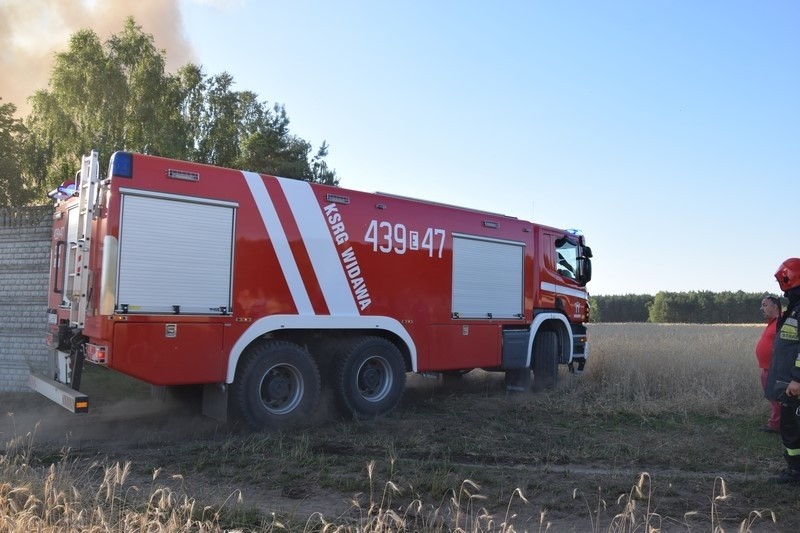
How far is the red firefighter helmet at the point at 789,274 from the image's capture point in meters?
5.82

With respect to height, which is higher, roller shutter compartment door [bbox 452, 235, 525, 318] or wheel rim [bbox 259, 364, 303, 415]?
roller shutter compartment door [bbox 452, 235, 525, 318]

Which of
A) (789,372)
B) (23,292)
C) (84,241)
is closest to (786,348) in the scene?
(789,372)

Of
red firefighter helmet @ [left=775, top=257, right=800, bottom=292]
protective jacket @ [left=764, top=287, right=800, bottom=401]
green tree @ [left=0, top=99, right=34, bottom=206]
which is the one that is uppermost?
green tree @ [left=0, top=99, right=34, bottom=206]

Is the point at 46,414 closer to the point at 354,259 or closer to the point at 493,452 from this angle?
the point at 354,259

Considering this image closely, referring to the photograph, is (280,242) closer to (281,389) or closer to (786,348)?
(281,389)

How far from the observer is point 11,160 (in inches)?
1088

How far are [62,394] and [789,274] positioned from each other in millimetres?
7310

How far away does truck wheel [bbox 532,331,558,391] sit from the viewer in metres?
11.1

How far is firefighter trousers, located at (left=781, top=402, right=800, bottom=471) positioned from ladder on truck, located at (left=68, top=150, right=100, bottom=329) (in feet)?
22.2

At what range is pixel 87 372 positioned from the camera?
30.0 feet

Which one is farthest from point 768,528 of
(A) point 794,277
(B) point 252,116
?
(B) point 252,116

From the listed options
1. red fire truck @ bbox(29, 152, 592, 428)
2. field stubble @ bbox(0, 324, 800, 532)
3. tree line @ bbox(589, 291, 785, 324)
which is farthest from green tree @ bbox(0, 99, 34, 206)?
tree line @ bbox(589, 291, 785, 324)

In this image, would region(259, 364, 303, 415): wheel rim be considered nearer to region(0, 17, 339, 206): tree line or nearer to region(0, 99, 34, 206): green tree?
region(0, 17, 339, 206): tree line

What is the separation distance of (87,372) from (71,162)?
22.2 m
